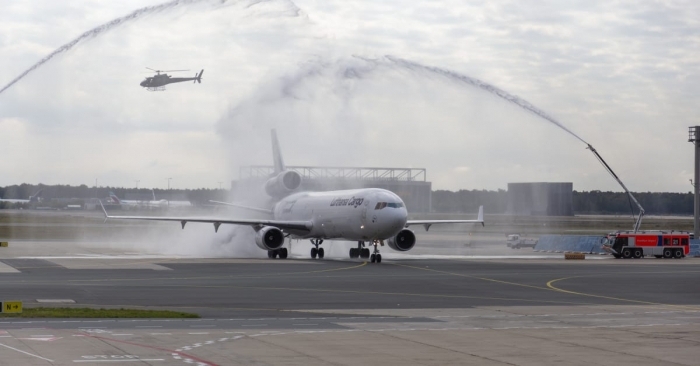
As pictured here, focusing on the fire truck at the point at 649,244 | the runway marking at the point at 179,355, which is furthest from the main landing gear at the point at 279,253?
the runway marking at the point at 179,355

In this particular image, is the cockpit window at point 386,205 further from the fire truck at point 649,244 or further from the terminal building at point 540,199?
the terminal building at point 540,199

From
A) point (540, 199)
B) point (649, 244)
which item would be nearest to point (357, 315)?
point (649, 244)

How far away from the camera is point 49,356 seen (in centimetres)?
1706

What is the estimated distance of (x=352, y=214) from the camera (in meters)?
57.8

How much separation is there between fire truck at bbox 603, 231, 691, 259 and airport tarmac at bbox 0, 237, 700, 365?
18351 mm

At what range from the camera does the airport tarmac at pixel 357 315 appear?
1805 centimetres

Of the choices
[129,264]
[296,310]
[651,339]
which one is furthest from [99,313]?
[129,264]

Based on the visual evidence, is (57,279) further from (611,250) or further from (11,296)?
(611,250)

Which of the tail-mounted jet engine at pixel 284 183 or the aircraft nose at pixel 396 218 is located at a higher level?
the tail-mounted jet engine at pixel 284 183

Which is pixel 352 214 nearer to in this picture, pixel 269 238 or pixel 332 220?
pixel 332 220

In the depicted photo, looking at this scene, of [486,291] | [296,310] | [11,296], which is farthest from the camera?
[486,291]

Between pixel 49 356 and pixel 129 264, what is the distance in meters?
34.3

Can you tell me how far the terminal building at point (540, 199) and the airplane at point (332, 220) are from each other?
6082cm

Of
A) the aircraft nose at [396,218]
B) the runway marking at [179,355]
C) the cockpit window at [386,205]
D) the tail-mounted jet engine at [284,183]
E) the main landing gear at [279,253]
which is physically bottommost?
the runway marking at [179,355]
